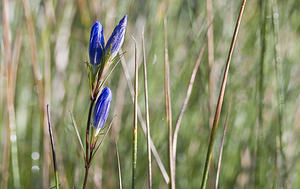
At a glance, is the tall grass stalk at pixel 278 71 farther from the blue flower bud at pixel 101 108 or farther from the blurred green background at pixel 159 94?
the blue flower bud at pixel 101 108

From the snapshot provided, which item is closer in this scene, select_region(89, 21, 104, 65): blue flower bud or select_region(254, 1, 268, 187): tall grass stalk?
select_region(89, 21, 104, 65): blue flower bud

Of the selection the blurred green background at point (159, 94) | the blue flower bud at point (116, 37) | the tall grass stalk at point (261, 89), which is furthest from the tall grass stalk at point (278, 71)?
Result: the blue flower bud at point (116, 37)

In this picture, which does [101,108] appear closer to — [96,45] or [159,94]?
[96,45]

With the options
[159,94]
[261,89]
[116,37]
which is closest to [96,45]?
[116,37]

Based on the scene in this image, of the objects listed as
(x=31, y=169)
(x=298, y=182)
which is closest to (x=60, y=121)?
(x=31, y=169)

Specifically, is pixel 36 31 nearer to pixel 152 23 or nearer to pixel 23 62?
pixel 23 62

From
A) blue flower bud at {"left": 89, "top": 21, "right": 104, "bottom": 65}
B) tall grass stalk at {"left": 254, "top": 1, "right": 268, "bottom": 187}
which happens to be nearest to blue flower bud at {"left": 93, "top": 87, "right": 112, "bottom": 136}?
blue flower bud at {"left": 89, "top": 21, "right": 104, "bottom": 65}

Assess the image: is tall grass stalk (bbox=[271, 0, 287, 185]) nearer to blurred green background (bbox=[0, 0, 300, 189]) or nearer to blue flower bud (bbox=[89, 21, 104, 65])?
blurred green background (bbox=[0, 0, 300, 189])
